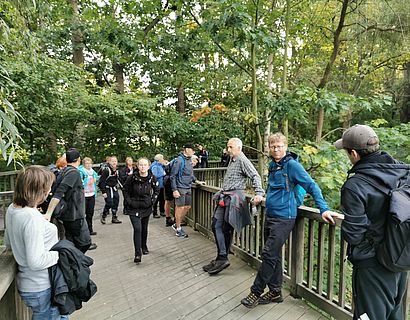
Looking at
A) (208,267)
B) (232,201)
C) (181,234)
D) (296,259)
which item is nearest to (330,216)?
(296,259)

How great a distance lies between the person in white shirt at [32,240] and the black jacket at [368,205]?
5.86 feet

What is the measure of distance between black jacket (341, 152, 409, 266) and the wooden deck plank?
130cm

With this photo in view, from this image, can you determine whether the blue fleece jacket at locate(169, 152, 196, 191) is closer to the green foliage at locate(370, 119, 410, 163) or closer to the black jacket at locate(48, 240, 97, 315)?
the black jacket at locate(48, 240, 97, 315)

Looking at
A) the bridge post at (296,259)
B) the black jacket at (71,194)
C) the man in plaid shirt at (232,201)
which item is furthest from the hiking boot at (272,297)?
the black jacket at (71,194)

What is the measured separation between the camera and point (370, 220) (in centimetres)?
183

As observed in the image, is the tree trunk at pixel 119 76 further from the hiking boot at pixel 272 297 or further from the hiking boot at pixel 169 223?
the hiking boot at pixel 272 297

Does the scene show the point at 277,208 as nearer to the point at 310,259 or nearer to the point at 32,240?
the point at 310,259

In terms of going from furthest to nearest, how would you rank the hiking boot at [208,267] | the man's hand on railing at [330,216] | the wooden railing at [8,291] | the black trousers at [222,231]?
the hiking boot at [208,267], the black trousers at [222,231], the man's hand on railing at [330,216], the wooden railing at [8,291]

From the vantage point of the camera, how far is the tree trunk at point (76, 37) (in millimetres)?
9500

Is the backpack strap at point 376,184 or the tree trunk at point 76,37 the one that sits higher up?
the tree trunk at point 76,37

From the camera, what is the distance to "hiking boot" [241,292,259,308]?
9.46 ft

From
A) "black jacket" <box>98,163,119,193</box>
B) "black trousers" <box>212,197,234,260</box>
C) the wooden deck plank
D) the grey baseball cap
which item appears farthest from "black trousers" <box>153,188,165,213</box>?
the grey baseball cap

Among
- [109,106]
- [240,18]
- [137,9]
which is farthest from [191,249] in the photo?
[109,106]

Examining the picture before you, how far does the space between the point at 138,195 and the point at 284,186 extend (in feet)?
6.92
